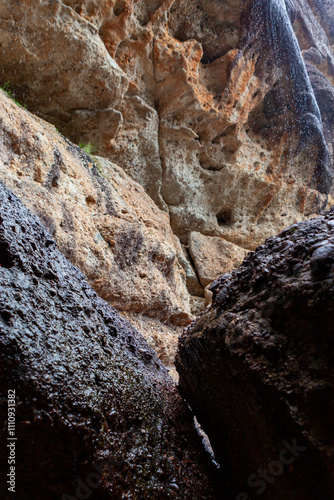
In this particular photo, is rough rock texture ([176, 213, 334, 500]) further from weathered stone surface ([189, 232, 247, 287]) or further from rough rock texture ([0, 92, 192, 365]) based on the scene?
weathered stone surface ([189, 232, 247, 287])

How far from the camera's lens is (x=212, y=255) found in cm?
679

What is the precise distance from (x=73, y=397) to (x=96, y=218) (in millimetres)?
2593

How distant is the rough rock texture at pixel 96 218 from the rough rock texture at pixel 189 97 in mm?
1017

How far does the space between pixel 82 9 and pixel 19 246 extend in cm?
419

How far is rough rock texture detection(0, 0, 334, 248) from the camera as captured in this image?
172 inches

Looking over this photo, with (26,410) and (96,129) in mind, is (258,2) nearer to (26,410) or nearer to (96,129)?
(96,129)

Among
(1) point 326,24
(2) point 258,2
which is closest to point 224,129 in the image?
(2) point 258,2

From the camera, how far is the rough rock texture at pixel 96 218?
301cm

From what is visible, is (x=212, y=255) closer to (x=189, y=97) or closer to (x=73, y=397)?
(x=189, y=97)

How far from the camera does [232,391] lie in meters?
1.51

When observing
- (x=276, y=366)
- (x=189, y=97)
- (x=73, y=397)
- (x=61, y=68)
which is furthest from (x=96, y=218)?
(x=189, y=97)

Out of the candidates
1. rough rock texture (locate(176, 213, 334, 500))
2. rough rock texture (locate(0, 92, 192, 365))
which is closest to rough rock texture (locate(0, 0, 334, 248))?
rough rock texture (locate(0, 92, 192, 365))

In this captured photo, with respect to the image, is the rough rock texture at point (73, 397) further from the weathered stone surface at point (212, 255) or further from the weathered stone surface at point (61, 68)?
the weathered stone surface at point (212, 255)

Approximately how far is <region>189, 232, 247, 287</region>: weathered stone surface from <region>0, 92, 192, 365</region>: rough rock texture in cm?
168
